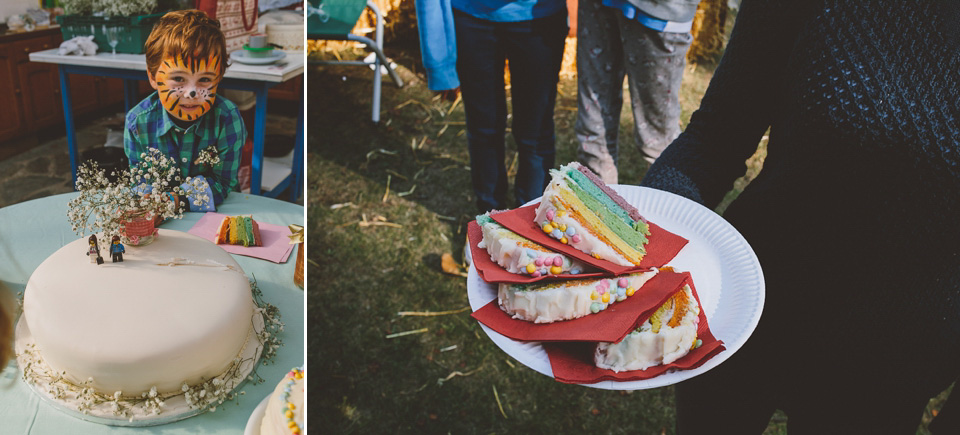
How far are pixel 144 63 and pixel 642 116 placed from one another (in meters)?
2.40

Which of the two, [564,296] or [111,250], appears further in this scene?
[564,296]

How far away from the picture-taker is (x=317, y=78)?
5.54 meters

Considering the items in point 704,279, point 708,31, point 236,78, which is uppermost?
point 236,78

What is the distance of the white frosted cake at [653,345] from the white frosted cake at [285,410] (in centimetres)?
47

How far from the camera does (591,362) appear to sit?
973 millimetres

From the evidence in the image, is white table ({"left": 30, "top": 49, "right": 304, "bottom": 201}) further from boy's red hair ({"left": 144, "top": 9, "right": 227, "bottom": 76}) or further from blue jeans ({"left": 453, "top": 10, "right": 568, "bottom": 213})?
blue jeans ({"left": 453, "top": 10, "right": 568, "bottom": 213})

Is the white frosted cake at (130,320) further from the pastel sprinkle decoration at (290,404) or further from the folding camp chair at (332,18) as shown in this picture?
the folding camp chair at (332,18)

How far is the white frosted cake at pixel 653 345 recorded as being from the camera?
96 cm

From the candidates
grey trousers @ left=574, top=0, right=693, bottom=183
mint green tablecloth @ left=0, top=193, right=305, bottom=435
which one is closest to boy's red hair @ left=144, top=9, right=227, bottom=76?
mint green tablecloth @ left=0, top=193, right=305, bottom=435

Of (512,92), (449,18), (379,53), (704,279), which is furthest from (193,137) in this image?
(379,53)

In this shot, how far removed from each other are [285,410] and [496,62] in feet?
7.20

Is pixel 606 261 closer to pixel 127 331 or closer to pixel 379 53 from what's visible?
pixel 127 331

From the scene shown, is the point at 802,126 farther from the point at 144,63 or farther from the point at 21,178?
the point at 21,178

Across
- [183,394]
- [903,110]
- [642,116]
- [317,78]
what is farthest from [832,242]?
[317,78]
